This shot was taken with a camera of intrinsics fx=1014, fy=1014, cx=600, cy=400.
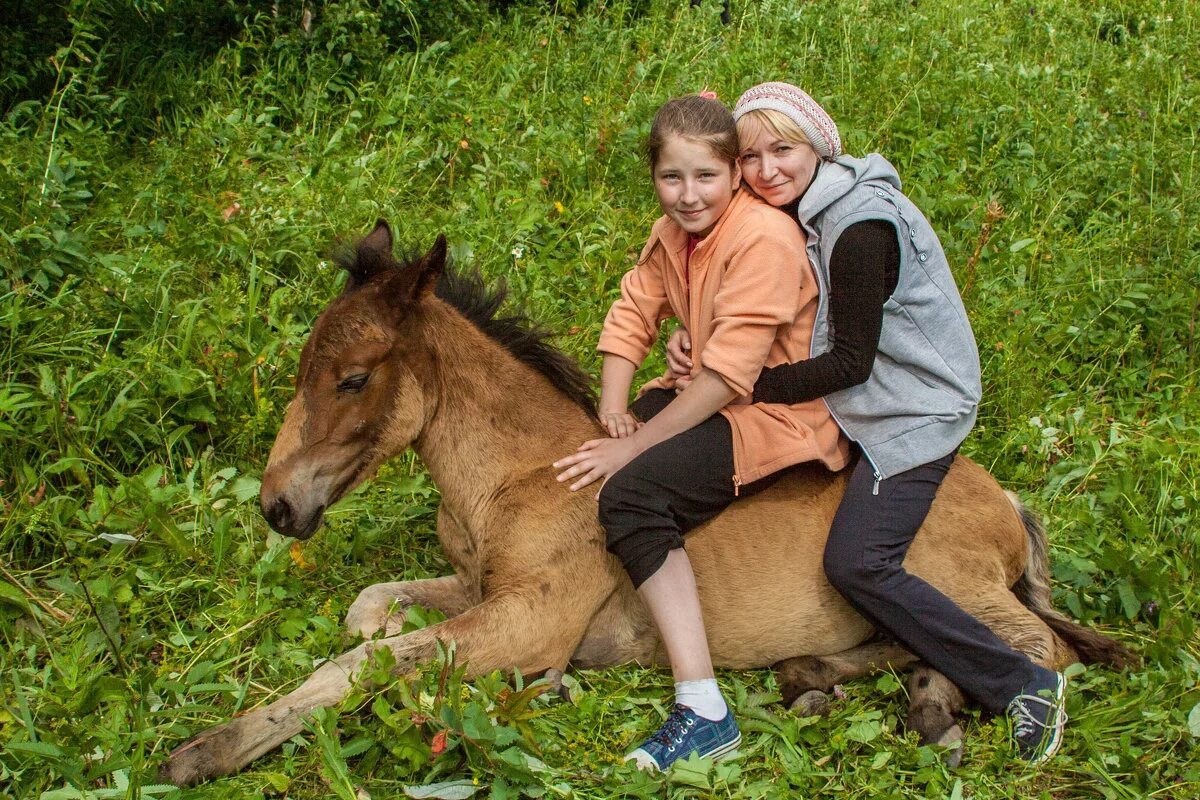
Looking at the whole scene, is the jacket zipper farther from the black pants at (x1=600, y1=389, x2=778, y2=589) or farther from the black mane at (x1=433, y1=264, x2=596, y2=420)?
the black mane at (x1=433, y1=264, x2=596, y2=420)

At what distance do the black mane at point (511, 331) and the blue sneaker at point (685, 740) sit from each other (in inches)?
53.9

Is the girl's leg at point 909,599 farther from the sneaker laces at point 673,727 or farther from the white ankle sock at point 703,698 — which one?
the sneaker laces at point 673,727

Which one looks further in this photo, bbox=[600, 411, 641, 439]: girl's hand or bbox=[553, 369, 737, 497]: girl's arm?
bbox=[600, 411, 641, 439]: girl's hand

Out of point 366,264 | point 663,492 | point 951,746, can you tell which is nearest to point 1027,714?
point 951,746

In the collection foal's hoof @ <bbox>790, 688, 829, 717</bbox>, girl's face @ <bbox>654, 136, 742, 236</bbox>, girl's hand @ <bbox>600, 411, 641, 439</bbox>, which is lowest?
foal's hoof @ <bbox>790, 688, 829, 717</bbox>

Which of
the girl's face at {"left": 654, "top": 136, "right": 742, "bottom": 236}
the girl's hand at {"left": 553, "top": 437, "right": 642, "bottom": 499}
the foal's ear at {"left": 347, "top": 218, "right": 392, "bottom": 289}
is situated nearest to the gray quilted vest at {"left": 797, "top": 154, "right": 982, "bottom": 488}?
the girl's face at {"left": 654, "top": 136, "right": 742, "bottom": 236}

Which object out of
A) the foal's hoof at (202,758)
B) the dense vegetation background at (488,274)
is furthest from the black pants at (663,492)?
the foal's hoof at (202,758)

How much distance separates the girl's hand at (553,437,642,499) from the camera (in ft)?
12.8

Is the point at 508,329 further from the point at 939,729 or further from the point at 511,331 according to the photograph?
the point at 939,729

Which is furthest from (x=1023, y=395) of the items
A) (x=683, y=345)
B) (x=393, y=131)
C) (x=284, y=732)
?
(x=393, y=131)

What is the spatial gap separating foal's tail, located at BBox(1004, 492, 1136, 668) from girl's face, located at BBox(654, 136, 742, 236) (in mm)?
1877

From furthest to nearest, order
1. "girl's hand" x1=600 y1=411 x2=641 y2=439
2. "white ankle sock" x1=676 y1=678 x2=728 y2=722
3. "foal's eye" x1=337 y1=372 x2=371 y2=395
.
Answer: "girl's hand" x1=600 y1=411 x2=641 y2=439
"foal's eye" x1=337 y1=372 x2=371 y2=395
"white ankle sock" x1=676 y1=678 x2=728 y2=722

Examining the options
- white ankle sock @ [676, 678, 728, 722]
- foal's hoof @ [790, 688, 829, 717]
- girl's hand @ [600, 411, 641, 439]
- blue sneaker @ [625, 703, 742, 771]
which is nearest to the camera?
blue sneaker @ [625, 703, 742, 771]

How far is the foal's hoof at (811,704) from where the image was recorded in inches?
154
